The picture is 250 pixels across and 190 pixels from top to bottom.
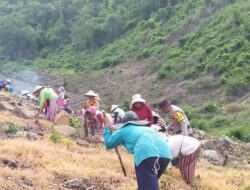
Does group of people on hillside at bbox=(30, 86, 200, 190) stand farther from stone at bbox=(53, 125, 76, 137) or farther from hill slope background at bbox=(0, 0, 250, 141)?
hill slope background at bbox=(0, 0, 250, 141)

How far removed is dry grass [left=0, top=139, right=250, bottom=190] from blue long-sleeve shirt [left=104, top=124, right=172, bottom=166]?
4.38 ft

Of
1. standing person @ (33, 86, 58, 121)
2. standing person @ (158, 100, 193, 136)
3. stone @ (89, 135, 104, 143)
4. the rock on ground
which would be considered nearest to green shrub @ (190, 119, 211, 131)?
the rock on ground

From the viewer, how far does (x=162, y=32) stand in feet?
170

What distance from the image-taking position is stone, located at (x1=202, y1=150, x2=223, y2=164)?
12452 mm

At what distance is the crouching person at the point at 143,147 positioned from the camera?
646 centimetres

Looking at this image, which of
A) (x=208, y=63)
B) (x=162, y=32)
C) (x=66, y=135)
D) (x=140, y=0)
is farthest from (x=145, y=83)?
(x=66, y=135)

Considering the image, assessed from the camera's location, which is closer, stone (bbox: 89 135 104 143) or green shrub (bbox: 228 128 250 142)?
stone (bbox: 89 135 104 143)

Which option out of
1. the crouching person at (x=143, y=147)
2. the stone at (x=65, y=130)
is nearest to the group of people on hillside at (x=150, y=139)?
the crouching person at (x=143, y=147)

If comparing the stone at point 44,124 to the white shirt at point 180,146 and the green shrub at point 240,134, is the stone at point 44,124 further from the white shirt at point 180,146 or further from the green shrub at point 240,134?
the green shrub at point 240,134

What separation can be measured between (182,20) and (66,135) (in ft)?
131

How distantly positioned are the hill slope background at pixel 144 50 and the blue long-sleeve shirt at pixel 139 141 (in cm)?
1355

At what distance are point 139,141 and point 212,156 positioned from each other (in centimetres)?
646

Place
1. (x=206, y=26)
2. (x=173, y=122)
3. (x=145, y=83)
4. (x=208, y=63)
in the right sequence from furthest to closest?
(x=206, y=26)
(x=145, y=83)
(x=208, y=63)
(x=173, y=122)

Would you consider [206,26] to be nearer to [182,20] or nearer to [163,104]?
[182,20]
